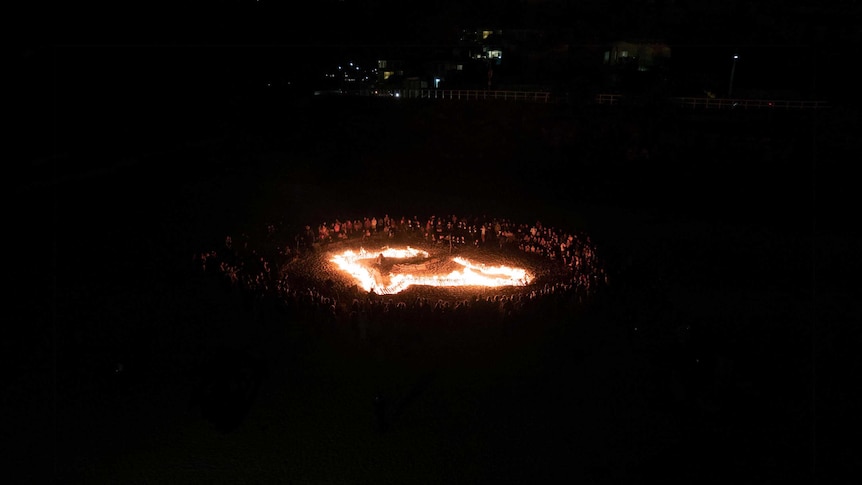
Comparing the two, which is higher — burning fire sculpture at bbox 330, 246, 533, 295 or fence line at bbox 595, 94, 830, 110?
fence line at bbox 595, 94, 830, 110

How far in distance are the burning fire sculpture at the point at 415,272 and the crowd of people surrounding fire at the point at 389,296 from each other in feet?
1.92

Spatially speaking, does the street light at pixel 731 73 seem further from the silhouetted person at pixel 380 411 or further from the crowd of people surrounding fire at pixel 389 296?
the silhouetted person at pixel 380 411

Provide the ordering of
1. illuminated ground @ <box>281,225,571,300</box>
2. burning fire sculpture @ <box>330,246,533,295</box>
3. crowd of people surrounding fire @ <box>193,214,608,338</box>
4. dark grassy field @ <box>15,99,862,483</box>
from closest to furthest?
dark grassy field @ <box>15,99,862,483</box> < crowd of people surrounding fire @ <box>193,214,608,338</box> < illuminated ground @ <box>281,225,571,300</box> < burning fire sculpture @ <box>330,246,533,295</box>

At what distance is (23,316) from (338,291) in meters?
6.13

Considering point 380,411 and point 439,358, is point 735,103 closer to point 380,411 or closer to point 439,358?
point 439,358

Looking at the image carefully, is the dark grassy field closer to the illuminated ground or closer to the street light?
the illuminated ground

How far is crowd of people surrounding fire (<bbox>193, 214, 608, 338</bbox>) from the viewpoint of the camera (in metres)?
11.2

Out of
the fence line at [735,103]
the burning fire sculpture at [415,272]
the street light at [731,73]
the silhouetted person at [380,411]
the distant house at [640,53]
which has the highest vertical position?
the distant house at [640,53]

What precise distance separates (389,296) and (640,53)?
27.8 metres

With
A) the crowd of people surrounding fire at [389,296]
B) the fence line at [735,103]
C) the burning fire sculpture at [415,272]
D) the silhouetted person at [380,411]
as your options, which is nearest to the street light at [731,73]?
the fence line at [735,103]

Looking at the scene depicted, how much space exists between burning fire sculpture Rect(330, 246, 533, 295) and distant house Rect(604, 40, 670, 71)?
77.5ft

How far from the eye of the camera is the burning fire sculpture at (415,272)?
13273mm

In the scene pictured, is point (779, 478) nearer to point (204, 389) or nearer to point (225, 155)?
point (204, 389)

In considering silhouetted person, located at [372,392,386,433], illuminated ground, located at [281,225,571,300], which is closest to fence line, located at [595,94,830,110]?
illuminated ground, located at [281,225,571,300]
